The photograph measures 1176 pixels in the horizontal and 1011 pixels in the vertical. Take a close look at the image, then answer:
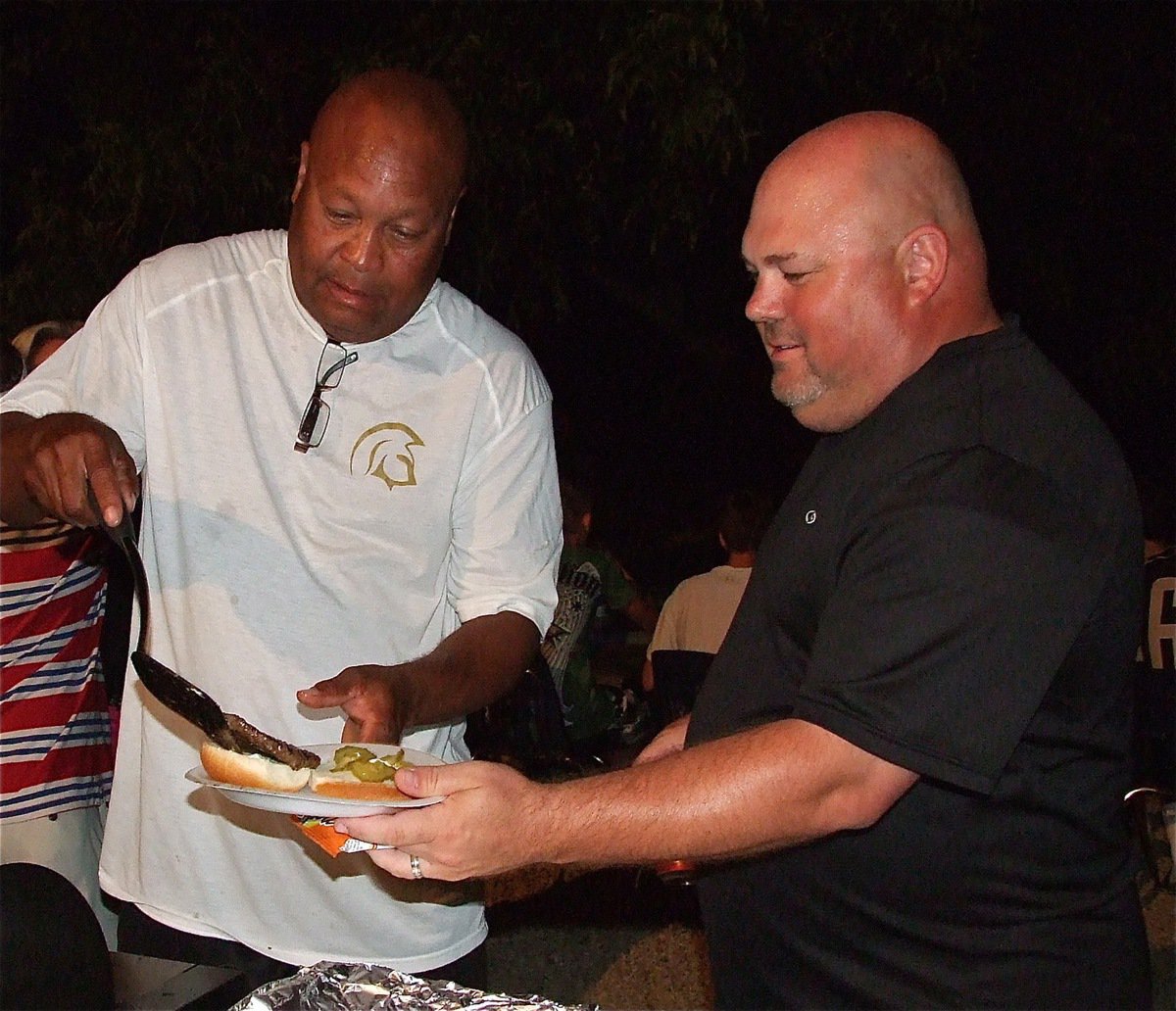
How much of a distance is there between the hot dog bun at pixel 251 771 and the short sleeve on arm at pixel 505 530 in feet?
2.48

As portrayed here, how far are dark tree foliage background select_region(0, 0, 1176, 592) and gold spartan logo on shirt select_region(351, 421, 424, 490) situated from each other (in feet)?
13.3

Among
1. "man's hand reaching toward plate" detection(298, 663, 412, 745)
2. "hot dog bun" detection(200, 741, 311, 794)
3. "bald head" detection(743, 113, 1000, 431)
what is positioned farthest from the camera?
"man's hand reaching toward plate" detection(298, 663, 412, 745)

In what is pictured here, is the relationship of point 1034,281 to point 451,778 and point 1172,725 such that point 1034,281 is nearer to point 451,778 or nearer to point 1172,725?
point 1172,725

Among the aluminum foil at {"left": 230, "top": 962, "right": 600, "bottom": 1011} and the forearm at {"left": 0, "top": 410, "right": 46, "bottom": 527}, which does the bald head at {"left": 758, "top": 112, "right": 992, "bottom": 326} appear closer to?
the aluminum foil at {"left": 230, "top": 962, "right": 600, "bottom": 1011}

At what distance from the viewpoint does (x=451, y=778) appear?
5.98 ft

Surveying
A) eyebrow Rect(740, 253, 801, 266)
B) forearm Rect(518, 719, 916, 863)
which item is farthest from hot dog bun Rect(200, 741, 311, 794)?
eyebrow Rect(740, 253, 801, 266)

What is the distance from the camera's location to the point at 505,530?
271 centimetres

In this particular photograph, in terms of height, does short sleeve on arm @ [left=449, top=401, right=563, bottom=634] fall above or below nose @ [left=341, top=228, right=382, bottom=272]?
below

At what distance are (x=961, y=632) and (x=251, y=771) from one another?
1006mm

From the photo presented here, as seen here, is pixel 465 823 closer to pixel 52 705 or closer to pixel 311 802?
pixel 311 802

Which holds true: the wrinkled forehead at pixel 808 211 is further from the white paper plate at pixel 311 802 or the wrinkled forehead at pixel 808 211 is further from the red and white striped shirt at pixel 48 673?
the red and white striped shirt at pixel 48 673

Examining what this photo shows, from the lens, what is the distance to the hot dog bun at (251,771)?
1.94m

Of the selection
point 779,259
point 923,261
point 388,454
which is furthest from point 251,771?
point 923,261

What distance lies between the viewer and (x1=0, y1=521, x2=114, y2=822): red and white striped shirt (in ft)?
11.0
